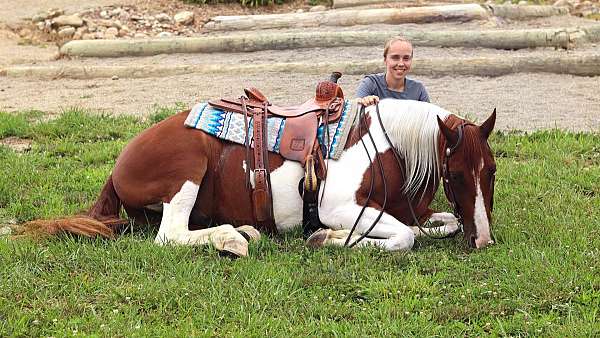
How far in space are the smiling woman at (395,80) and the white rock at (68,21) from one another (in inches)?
353

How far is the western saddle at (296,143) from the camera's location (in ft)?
16.7

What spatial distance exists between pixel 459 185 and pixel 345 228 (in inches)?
28.1

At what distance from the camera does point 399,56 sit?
6.21m

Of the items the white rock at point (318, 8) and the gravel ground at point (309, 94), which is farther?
the white rock at point (318, 8)

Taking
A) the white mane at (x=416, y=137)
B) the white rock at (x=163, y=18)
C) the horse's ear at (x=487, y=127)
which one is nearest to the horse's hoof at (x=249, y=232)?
the white mane at (x=416, y=137)

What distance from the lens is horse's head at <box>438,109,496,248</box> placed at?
4.72 m

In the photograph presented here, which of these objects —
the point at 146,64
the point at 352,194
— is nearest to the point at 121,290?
the point at 352,194

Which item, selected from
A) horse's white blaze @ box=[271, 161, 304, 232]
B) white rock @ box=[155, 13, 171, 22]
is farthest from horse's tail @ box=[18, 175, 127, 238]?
white rock @ box=[155, 13, 171, 22]

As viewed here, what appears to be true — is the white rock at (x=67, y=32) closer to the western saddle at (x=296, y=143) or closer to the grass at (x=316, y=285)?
the grass at (x=316, y=285)

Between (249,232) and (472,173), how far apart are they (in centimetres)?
133

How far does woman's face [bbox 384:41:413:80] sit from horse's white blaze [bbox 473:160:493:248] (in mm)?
1711

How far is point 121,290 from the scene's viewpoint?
14.0 feet

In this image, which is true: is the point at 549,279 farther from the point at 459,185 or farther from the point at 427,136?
the point at 427,136

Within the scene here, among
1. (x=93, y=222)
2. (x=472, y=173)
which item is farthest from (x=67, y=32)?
(x=472, y=173)
